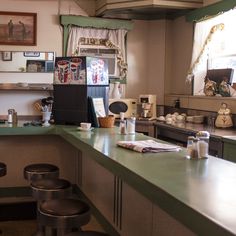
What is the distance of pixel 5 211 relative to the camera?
368cm

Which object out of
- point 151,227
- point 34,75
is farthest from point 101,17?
point 151,227

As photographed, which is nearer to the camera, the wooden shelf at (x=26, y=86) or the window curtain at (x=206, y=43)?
the window curtain at (x=206, y=43)

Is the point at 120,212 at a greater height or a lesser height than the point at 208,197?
lesser

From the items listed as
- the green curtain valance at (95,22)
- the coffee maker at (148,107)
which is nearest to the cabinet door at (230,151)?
the coffee maker at (148,107)

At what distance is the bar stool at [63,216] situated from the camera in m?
2.02

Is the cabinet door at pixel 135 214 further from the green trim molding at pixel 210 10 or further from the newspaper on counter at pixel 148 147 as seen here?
the green trim molding at pixel 210 10

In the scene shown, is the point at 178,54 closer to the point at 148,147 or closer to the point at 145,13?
the point at 145,13

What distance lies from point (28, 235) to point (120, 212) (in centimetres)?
112

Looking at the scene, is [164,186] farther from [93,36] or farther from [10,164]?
[93,36]

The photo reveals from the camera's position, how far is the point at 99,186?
3.09 meters

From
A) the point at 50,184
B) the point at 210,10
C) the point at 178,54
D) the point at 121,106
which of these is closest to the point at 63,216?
the point at 50,184

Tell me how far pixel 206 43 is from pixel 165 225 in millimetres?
3461

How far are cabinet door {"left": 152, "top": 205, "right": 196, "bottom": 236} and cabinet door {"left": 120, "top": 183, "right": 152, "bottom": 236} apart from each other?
0.09 metres

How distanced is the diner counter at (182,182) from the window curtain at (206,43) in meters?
2.83
